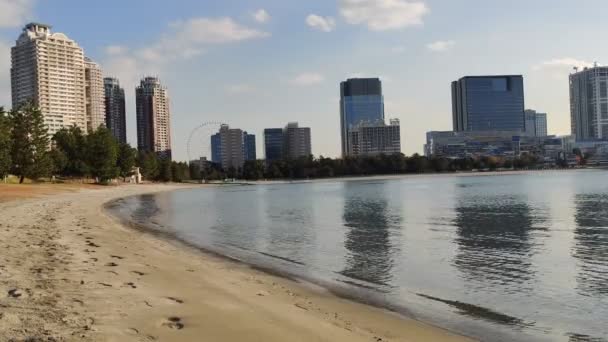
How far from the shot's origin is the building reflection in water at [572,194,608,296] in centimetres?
1418

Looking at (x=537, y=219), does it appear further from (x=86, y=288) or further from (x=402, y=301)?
(x=86, y=288)

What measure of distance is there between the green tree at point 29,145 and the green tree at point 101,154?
19120 mm

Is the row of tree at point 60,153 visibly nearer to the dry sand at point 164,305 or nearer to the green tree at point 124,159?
the green tree at point 124,159

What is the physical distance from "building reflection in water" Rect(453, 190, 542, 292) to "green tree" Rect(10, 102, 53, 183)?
6790 cm

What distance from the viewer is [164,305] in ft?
32.3

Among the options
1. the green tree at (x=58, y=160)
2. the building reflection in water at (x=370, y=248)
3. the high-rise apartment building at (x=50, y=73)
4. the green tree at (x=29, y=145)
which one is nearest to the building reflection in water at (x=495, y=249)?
the building reflection in water at (x=370, y=248)

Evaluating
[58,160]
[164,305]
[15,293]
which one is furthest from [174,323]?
[58,160]

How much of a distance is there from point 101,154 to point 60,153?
28.8 ft

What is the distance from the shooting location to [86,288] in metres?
10.9

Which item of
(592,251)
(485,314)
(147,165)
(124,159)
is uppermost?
(124,159)

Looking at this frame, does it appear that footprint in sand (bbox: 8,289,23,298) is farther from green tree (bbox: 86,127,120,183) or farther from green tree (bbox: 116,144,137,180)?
green tree (bbox: 116,144,137,180)

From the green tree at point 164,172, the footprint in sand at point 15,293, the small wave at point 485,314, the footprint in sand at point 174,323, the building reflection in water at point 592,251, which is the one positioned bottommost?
the building reflection in water at point 592,251

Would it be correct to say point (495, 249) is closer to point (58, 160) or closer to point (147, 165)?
point (58, 160)

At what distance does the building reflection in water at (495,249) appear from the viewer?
1543cm
